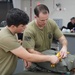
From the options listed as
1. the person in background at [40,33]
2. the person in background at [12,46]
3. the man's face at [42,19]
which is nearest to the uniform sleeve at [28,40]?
the person in background at [40,33]

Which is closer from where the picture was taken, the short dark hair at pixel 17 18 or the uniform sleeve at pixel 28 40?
the short dark hair at pixel 17 18

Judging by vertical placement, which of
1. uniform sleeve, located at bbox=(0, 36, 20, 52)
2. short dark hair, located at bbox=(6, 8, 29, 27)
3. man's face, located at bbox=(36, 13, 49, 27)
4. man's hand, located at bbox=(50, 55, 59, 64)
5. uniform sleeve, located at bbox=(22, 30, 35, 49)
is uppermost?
short dark hair, located at bbox=(6, 8, 29, 27)

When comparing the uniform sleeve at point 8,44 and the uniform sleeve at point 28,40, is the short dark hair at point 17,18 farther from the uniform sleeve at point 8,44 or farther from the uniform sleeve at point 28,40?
the uniform sleeve at point 28,40

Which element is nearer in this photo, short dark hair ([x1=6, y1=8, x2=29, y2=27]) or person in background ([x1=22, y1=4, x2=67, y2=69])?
short dark hair ([x1=6, y1=8, x2=29, y2=27])

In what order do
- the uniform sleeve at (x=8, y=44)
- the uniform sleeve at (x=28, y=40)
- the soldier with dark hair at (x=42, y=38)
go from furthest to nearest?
the uniform sleeve at (x=28, y=40), the soldier with dark hair at (x=42, y=38), the uniform sleeve at (x=8, y=44)

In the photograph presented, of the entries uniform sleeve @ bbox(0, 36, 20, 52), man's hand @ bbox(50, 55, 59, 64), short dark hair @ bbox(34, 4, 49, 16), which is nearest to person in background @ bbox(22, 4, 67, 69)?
short dark hair @ bbox(34, 4, 49, 16)

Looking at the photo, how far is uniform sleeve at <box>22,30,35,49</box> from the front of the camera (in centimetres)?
189

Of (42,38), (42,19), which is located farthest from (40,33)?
(42,19)

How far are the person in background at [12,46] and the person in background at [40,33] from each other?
0.79 feet

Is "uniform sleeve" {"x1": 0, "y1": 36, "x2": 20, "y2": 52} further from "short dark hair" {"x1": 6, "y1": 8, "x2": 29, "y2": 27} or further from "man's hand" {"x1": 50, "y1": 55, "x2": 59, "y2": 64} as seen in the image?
"man's hand" {"x1": 50, "y1": 55, "x2": 59, "y2": 64}

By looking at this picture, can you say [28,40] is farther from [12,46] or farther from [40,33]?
[12,46]

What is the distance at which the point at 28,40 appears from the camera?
6.28 ft

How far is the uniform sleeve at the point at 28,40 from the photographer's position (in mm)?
1887

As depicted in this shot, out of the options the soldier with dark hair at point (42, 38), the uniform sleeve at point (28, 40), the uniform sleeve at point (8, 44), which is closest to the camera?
the uniform sleeve at point (8, 44)
